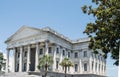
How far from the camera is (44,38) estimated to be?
70125 mm

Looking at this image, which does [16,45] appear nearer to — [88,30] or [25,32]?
[25,32]

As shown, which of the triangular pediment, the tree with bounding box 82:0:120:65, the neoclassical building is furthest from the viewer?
the triangular pediment

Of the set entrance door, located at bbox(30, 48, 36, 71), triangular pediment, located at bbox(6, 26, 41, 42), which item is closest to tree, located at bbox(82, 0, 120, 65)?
triangular pediment, located at bbox(6, 26, 41, 42)

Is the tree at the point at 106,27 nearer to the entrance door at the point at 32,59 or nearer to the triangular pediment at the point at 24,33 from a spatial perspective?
the triangular pediment at the point at 24,33

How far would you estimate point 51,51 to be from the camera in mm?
72625

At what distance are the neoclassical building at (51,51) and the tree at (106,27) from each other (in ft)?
141

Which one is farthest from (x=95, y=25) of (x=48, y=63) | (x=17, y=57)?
(x=17, y=57)

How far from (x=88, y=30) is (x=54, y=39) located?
1830 inches

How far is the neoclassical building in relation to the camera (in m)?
71.4

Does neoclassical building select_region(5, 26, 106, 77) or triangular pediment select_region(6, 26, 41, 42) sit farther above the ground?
triangular pediment select_region(6, 26, 41, 42)

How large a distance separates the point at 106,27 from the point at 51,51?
48.8 m

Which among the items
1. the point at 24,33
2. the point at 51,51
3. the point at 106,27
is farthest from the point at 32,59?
the point at 106,27

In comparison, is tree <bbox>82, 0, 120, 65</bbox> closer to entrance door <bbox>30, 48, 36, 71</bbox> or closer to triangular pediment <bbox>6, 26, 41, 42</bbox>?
triangular pediment <bbox>6, 26, 41, 42</bbox>

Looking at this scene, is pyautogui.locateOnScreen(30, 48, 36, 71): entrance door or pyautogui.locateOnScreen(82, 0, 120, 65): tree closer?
pyautogui.locateOnScreen(82, 0, 120, 65): tree
